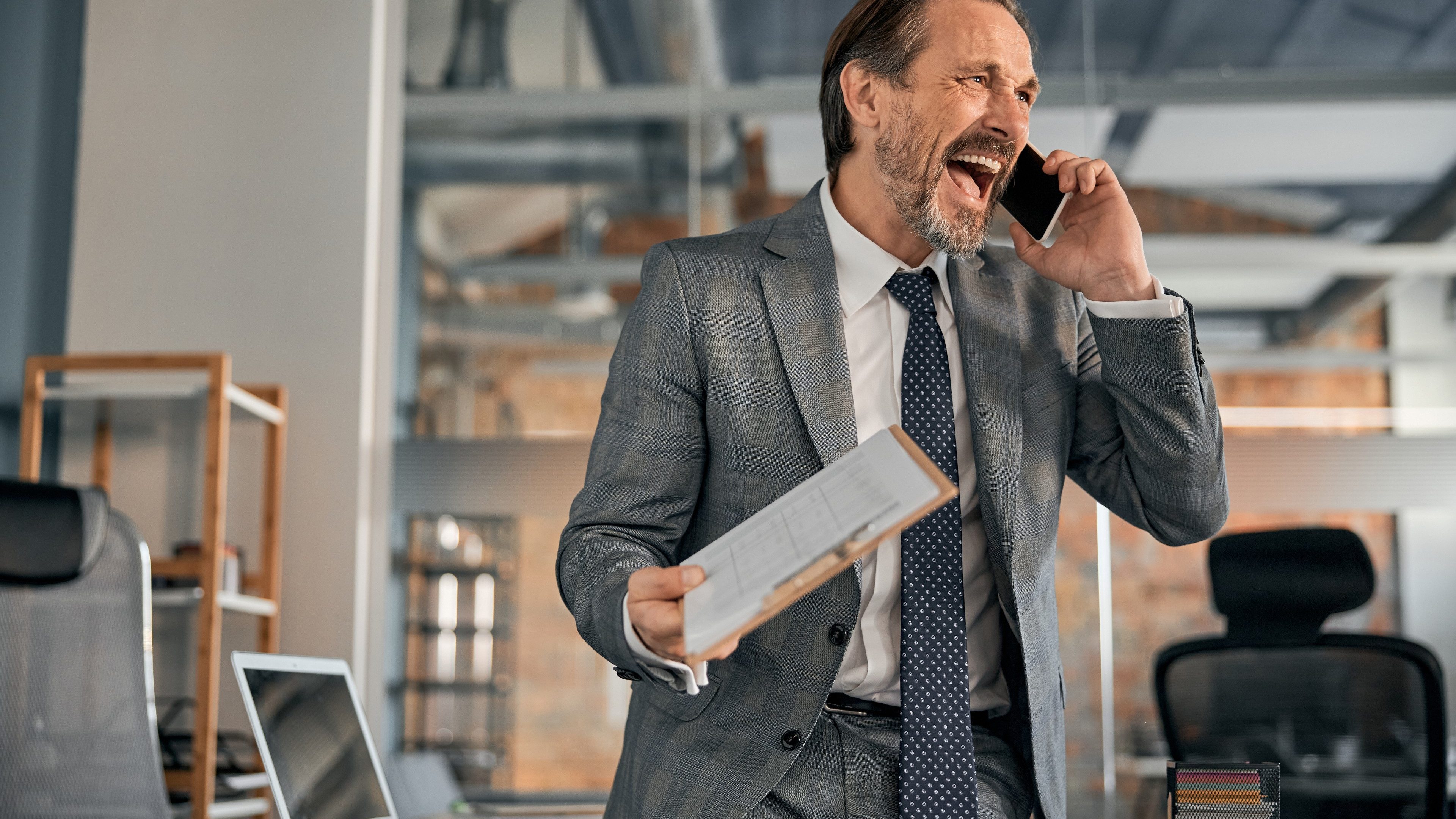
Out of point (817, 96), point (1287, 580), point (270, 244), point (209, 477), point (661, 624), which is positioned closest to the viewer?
point (661, 624)

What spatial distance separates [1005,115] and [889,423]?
1.20ft

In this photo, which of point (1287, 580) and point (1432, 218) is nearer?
point (1287, 580)

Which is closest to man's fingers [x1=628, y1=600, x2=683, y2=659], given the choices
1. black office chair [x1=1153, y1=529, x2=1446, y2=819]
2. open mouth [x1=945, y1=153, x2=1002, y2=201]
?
open mouth [x1=945, y1=153, x2=1002, y2=201]

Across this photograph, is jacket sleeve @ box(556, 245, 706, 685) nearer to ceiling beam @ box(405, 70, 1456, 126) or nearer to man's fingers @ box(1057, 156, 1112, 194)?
man's fingers @ box(1057, 156, 1112, 194)

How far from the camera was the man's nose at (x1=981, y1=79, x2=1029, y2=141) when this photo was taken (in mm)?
1368

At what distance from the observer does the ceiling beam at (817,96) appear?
396 cm

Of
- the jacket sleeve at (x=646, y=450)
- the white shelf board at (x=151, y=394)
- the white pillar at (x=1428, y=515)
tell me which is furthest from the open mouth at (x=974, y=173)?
the white pillar at (x=1428, y=515)

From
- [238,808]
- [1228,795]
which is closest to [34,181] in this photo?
[238,808]

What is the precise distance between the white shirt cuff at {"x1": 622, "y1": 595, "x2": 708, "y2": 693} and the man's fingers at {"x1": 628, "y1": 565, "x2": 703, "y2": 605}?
39mm

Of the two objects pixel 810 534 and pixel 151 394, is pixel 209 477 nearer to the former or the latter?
pixel 151 394

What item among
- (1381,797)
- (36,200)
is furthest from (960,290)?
(36,200)

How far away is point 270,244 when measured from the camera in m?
3.85

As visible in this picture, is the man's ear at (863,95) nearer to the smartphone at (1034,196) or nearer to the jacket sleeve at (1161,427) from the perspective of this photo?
the smartphone at (1034,196)

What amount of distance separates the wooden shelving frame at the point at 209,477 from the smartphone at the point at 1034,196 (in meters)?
2.26
